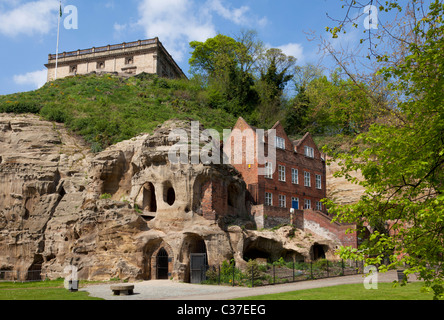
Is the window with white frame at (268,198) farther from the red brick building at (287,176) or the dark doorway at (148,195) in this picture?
the dark doorway at (148,195)

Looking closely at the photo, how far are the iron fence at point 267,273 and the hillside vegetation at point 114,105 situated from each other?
21.4 metres

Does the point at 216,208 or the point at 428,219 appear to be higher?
the point at 216,208

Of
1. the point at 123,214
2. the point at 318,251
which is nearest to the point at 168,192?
the point at 123,214

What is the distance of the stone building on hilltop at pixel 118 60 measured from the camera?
250 ft

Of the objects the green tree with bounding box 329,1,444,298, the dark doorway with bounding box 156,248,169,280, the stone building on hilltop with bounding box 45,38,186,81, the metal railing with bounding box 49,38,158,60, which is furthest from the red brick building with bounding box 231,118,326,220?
the metal railing with bounding box 49,38,158,60

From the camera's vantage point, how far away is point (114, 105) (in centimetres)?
6066


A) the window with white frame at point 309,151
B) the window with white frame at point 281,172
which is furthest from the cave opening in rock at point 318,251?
the window with white frame at point 309,151

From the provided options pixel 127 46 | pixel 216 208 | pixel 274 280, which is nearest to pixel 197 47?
pixel 127 46

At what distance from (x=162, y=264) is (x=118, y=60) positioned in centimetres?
5553

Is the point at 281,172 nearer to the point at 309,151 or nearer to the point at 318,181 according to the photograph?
the point at 309,151

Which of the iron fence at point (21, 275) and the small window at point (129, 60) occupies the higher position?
the small window at point (129, 60)

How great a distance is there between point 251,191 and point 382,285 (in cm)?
2100

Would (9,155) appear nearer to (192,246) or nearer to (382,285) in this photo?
(192,246)

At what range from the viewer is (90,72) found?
77.4 metres
